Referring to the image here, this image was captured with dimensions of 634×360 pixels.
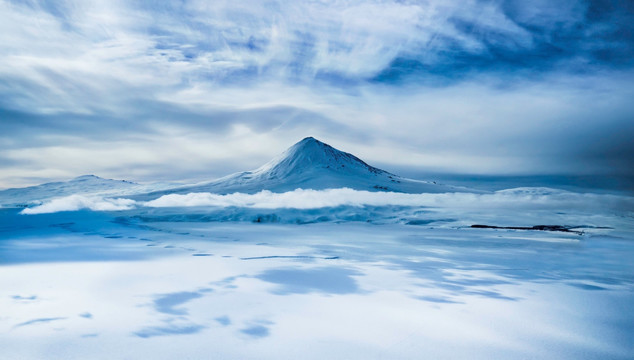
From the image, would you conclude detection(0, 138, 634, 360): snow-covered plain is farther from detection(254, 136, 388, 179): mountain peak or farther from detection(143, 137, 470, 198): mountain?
detection(254, 136, 388, 179): mountain peak

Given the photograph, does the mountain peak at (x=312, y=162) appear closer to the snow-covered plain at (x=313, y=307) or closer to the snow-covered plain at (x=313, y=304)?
the snow-covered plain at (x=313, y=304)

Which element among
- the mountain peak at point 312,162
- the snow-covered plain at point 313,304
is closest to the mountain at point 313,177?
the mountain peak at point 312,162

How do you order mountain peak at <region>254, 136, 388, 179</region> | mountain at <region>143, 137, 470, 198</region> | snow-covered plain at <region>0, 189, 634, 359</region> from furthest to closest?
mountain peak at <region>254, 136, 388, 179</region> < mountain at <region>143, 137, 470, 198</region> < snow-covered plain at <region>0, 189, 634, 359</region>

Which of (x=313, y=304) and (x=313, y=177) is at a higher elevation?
(x=313, y=177)

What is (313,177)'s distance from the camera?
88062 mm

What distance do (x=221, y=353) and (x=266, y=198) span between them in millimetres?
66750

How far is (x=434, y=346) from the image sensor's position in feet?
15.3

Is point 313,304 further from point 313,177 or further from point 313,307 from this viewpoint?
point 313,177

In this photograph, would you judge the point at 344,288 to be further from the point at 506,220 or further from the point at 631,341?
the point at 506,220

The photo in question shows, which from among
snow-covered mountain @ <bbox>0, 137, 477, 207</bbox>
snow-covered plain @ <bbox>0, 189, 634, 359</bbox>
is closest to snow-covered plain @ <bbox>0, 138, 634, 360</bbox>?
snow-covered plain @ <bbox>0, 189, 634, 359</bbox>

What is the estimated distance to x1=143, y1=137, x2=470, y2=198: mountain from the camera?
83375 millimetres

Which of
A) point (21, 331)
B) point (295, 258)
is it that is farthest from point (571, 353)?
point (295, 258)

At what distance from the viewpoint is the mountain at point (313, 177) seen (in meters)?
83.4

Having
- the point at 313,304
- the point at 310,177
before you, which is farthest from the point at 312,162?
the point at 313,304
